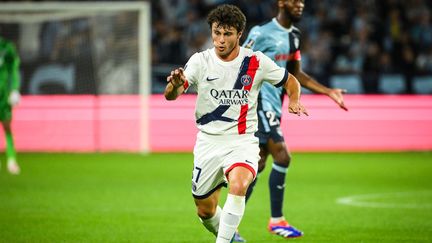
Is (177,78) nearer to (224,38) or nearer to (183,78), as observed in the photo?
(183,78)

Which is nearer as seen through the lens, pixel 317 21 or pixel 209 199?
pixel 209 199

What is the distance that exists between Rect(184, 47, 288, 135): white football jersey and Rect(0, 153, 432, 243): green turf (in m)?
1.78

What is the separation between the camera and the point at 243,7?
23.7m

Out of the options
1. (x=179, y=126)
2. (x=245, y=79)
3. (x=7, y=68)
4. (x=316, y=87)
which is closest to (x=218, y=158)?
(x=245, y=79)

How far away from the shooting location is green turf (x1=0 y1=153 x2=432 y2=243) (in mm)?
8859

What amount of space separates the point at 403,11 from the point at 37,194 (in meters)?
14.8

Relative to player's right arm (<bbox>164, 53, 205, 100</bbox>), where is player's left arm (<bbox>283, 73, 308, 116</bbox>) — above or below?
below

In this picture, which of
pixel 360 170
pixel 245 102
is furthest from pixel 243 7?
pixel 245 102

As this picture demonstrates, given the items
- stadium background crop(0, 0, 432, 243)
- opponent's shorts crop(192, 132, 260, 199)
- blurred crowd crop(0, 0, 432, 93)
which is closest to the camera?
opponent's shorts crop(192, 132, 260, 199)

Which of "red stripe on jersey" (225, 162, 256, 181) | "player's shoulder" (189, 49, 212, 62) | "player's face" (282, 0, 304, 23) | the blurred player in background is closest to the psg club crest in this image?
"player's shoulder" (189, 49, 212, 62)

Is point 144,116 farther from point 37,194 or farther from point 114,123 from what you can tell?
point 37,194

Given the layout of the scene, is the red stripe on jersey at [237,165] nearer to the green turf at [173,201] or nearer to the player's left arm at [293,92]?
the player's left arm at [293,92]

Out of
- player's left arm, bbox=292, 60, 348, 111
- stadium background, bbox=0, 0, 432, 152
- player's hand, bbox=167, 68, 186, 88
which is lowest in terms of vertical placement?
stadium background, bbox=0, 0, 432, 152

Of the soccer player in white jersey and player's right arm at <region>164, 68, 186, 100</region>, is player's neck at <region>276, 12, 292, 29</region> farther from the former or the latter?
player's right arm at <region>164, 68, 186, 100</region>
